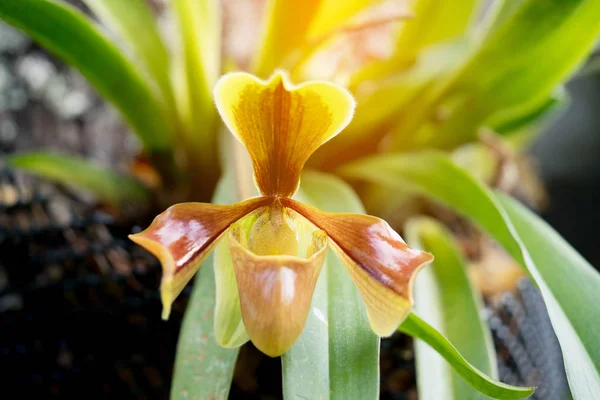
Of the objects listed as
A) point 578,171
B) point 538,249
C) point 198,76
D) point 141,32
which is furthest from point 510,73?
point 578,171

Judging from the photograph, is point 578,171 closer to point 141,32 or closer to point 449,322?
point 449,322

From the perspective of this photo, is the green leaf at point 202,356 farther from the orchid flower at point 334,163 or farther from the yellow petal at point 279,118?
the yellow petal at point 279,118

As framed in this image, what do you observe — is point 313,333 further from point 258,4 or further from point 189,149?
point 258,4

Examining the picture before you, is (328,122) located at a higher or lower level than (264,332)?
higher

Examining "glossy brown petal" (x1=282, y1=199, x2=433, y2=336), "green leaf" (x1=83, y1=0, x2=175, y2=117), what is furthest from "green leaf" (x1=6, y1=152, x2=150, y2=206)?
"glossy brown petal" (x1=282, y1=199, x2=433, y2=336)

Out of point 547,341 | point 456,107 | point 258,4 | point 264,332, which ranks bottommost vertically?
point 264,332

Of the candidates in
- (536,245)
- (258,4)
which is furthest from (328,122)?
(258,4)

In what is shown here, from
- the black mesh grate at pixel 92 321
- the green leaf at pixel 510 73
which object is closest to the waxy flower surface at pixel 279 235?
the black mesh grate at pixel 92 321
